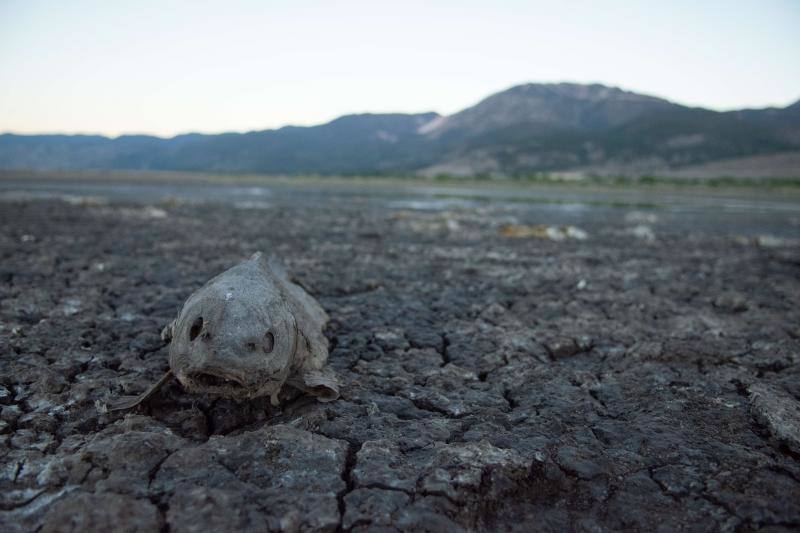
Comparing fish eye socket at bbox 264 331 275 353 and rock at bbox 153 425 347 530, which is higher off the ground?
fish eye socket at bbox 264 331 275 353

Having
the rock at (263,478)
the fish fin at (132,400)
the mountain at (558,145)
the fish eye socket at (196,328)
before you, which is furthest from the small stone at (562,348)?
the mountain at (558,145)

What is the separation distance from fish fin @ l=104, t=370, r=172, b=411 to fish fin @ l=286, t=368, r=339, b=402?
2.45 ft

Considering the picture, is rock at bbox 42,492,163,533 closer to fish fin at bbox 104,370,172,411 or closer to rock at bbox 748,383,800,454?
fish fin at bbox 104,370,172,411

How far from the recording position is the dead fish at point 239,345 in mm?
2496

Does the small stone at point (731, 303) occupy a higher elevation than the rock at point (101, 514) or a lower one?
lower

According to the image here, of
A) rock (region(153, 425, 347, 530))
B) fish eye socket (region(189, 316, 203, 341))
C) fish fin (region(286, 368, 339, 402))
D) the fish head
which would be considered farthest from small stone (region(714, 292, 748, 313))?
fish eye socket (region(189, 316, 203, 341))

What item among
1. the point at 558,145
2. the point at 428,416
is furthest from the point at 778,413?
the point at 558,145

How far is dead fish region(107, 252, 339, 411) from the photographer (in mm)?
2496

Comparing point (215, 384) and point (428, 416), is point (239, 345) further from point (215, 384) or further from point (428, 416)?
point (428, 416)

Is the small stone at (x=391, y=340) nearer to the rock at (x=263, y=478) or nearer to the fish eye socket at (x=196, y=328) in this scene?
the rock at (x=263, y=478)

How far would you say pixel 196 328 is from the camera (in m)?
2.74

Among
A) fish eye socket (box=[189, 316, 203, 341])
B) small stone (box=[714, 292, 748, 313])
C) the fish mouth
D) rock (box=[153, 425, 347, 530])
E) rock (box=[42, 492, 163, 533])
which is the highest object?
fish eye socket (box=[189, 316, 203, 341])

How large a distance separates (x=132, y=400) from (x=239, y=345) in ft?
3.34

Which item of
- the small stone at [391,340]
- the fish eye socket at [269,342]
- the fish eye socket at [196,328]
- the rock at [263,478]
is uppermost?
the fish eye socket at [196,328]
